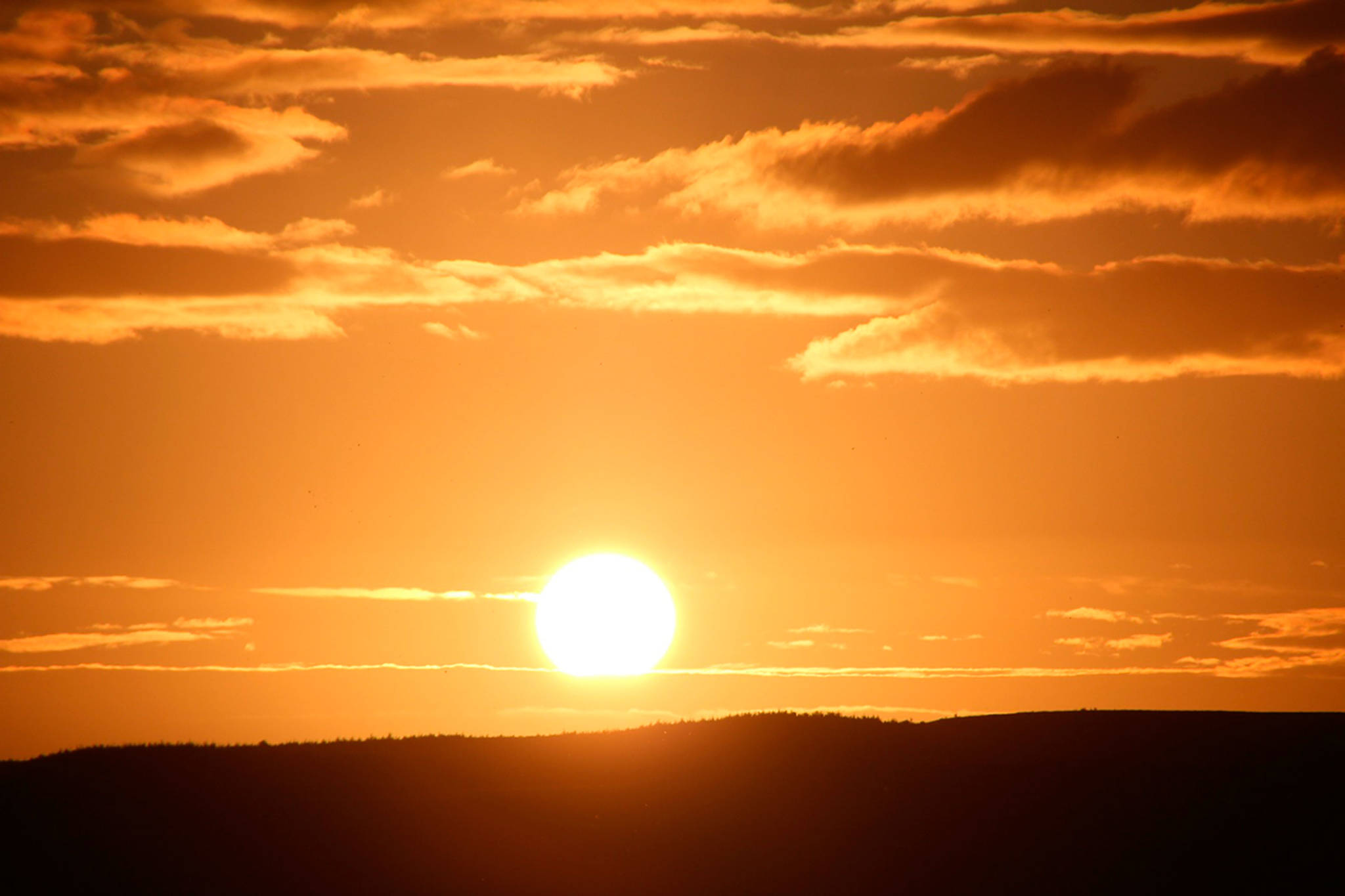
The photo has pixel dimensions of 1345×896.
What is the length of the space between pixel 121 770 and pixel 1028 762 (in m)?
29.5

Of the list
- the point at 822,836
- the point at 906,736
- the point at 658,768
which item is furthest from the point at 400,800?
the point at 906,736

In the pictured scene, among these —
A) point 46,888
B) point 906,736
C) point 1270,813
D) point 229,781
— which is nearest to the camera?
point 46,888

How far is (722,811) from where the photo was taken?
50438 millimetres

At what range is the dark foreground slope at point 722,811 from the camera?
150 feet

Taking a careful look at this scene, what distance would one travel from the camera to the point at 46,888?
147 feet

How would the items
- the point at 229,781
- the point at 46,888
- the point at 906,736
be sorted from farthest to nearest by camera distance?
1. the point at 906,736
2. the point at 229,781
3. the point at 46,888

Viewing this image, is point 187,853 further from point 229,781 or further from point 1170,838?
point 1170,838

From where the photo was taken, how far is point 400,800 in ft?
164

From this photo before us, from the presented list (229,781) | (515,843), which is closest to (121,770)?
(229,781)

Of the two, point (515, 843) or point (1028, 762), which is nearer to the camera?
point (515, 843)

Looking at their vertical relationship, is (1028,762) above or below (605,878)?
above

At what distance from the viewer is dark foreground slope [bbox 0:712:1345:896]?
45.8 meters

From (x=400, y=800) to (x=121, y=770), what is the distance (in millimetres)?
9361

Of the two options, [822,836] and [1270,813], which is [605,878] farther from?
[1270,813]
